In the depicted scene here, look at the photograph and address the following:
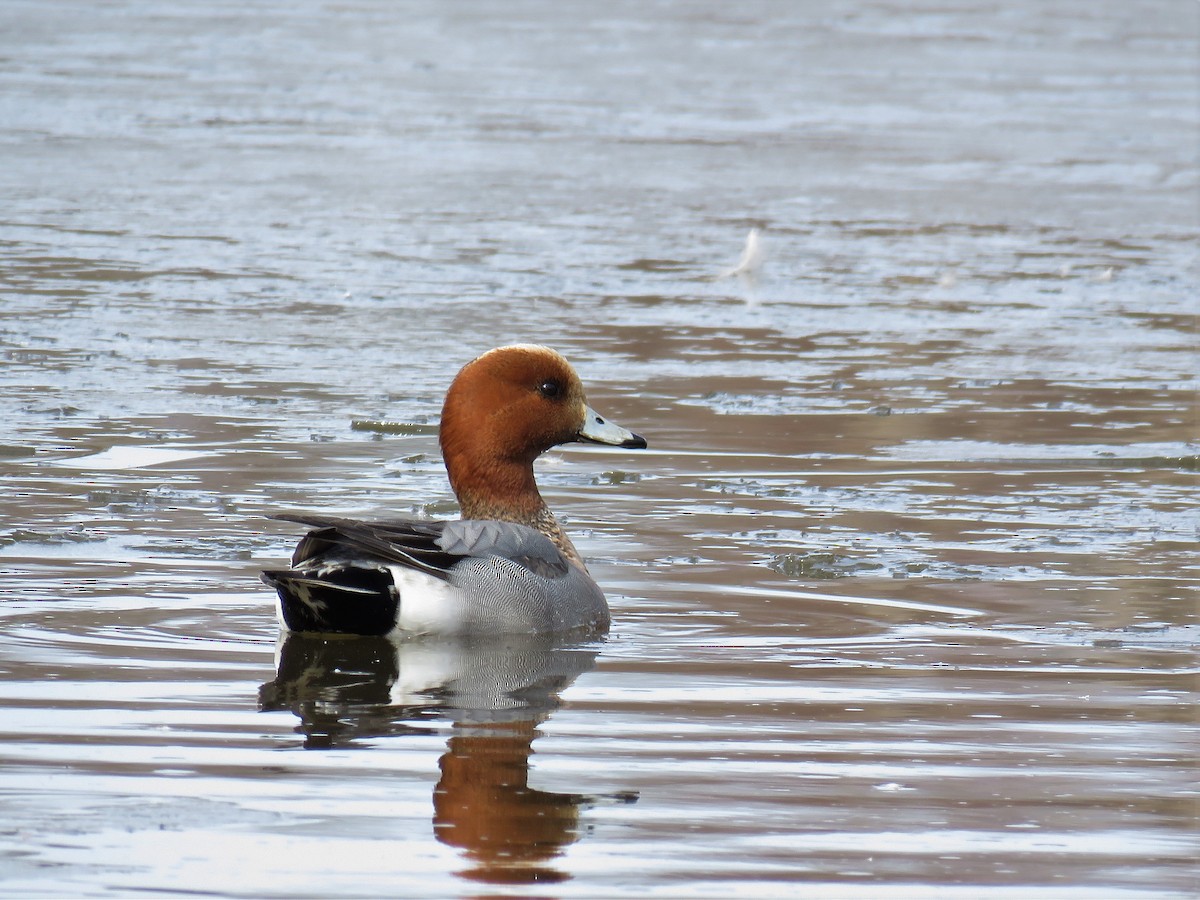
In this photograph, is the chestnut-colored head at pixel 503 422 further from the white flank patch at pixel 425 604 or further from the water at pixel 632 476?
the white flank patch at pixel 425 604

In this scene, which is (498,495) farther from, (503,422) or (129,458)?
(129,458)

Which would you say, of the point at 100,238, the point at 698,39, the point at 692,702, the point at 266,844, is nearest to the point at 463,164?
the point at 100,238

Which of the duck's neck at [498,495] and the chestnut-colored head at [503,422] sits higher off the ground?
the chestnut-colored head at [503,422]

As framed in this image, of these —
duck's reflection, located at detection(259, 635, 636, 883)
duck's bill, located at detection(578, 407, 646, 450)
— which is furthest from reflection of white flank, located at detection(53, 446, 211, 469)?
duck's reflection, located at detection(259, 635, 636, 883)

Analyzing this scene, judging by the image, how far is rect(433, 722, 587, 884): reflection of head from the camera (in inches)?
152

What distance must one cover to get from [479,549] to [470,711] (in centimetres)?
102

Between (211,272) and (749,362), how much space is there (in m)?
3.52

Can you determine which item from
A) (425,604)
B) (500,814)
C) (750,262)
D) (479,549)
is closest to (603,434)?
(479,549)

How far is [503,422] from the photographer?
666 centimetres

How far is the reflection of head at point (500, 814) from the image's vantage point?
12.6 ft

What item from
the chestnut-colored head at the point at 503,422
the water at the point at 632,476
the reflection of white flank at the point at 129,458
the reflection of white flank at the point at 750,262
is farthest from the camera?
the reflection of white flank at the point at 750,262

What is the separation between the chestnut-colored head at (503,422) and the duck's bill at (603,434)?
0.10 meters

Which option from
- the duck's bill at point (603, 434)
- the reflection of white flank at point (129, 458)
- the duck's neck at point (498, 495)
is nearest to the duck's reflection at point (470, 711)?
the duck's neck at point (498, 495)

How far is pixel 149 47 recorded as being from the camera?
73.4 feet
